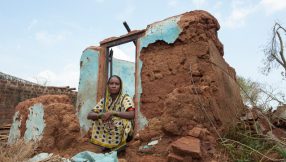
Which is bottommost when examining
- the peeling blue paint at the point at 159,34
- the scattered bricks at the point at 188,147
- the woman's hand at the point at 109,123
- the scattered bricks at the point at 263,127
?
the scattered bricks at the point at 188,147

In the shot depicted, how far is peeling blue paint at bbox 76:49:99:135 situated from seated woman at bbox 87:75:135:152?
1178 mm

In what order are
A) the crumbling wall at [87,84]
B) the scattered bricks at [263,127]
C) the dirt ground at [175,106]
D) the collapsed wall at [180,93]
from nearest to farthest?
the collapsed wall at [180,93]
the dirt ground at [175,106]
the scattered bricks at [263,127]
the crumbling wall at [87,84]

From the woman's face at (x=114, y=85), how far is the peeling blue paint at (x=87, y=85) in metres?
1.22

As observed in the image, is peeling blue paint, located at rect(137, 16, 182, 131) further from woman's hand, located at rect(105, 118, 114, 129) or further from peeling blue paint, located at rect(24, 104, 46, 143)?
peeling blue paint, located at rect(24, 104, 46, 143)

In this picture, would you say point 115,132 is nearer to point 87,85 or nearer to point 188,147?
point 188,147

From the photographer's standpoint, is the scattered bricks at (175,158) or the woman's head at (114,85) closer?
the scattered bricks at (175,158)

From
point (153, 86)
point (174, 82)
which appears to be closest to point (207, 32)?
point (174, 82)

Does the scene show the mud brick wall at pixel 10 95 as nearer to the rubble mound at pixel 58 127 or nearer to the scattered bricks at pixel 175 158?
the rubble mound at pixel 58 127

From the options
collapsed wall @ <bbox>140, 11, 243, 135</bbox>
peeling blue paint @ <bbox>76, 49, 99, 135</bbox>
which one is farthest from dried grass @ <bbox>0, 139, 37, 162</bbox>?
collapsed wall @ <bbox>140, 11, 243, 135</bbox>

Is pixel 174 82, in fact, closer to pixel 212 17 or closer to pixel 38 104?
pixel 212 17

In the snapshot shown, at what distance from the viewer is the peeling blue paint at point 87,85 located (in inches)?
167

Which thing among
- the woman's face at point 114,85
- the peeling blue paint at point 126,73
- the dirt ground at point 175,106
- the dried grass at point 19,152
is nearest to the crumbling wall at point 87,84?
the dirt ground at point 175,106

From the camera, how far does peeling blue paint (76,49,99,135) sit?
13.9 feet

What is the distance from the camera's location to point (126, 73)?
8320 millimetres
